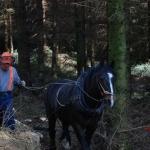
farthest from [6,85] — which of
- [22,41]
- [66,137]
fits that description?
[22,41]

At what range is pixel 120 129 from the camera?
21.9ft

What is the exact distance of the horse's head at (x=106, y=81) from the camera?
18.0 ft

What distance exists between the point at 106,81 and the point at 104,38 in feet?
36.2

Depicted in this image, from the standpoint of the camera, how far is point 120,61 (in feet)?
22.0

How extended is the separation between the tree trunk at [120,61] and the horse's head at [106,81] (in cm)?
77

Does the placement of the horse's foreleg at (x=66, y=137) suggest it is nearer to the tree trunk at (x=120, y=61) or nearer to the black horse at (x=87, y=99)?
the black horse at (x=87, y=99)

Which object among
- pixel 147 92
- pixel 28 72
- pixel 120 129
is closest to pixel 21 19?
pixel 28 72

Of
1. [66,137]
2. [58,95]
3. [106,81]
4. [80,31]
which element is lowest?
[66,137]

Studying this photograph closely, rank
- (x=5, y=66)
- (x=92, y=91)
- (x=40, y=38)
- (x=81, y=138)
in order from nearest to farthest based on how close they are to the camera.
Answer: (x=92, y=91) < (x=81, y=138) < (x=5, y=66) < (x=40, y=38)

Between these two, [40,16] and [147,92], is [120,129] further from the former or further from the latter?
[40,16]

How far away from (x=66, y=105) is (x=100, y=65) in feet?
4.52

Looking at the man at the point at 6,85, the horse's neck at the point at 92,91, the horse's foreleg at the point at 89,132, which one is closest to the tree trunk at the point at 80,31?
the man at the point at 6,85

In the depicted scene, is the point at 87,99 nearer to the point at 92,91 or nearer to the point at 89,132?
the point at 92,91

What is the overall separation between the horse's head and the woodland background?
44 cm
